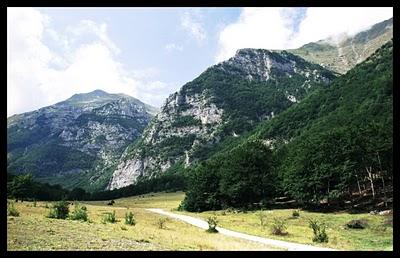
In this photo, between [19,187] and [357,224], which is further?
[19,187]

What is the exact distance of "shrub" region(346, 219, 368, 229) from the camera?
5672 centimetres

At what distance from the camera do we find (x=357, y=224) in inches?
2258

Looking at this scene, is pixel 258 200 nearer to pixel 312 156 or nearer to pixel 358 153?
pixel 312 156

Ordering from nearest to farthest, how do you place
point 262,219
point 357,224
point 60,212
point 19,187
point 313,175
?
point 60,212 → point 357,224 → point 262,219 → point 313,175 → point 19,187

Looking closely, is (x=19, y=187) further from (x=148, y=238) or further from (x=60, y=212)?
(x=148, y=238)

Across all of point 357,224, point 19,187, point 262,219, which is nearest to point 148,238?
point 357,224

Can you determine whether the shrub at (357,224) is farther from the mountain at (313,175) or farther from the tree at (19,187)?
the tree at (19,187)

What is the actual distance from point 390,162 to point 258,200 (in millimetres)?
29623

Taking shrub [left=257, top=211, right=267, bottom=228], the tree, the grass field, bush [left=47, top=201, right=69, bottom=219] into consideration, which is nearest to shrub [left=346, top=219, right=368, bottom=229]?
the grass field

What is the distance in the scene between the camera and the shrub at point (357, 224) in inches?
2233

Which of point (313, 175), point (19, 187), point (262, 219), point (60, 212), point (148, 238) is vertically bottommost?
point (262, 219)

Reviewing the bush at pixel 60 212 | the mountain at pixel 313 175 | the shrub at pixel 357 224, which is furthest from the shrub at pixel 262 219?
the bush at pixel 60 212

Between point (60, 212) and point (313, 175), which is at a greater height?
point (313, 175)

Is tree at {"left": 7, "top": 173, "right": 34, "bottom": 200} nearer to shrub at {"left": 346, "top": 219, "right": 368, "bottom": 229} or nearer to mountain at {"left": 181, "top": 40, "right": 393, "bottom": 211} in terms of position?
mountain at {"left": 181, "top": 40, "right": 393, "bottom": 211}
